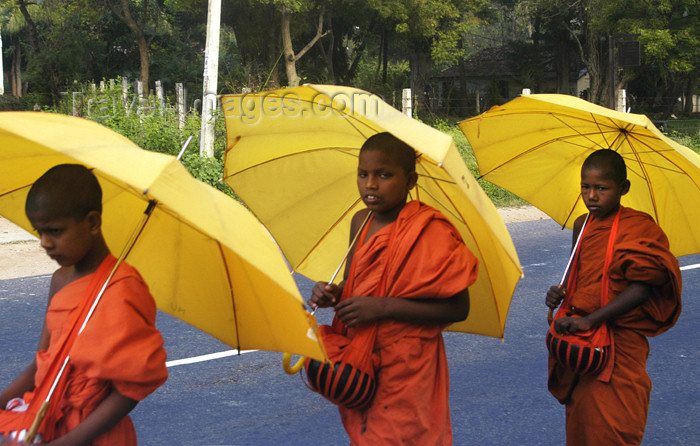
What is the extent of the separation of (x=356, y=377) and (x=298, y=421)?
2.02 meters

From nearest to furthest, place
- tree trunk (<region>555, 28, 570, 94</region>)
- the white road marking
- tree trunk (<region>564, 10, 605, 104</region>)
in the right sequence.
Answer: the white road marking < tree trunk (<region>564, 10, 605, 104</region>) < tree trunk (<region>555, 28, 570, 94</region>)

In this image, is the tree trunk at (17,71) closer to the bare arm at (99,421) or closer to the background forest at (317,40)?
the background forest at (317,40)

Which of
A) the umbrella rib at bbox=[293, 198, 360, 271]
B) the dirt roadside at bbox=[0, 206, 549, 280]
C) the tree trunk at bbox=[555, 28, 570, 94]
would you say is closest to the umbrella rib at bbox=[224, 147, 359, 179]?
the umbrella rib at bbox=[293, 198, 360, 271]

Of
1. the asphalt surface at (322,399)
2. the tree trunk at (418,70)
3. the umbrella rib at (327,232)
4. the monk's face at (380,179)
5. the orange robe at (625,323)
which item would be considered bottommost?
the asphalt surface at (322,399)

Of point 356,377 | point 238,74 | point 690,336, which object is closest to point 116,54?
point 238,74

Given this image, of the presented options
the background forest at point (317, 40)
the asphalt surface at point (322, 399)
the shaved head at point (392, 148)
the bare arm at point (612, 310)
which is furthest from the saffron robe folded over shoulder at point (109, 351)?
the background forest at point (317, 40)

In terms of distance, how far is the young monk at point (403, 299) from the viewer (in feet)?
8.02

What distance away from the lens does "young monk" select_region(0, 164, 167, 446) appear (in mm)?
1947

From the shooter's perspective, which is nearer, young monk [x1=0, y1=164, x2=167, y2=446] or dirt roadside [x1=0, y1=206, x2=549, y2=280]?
young monk [x1=0, y1=164, x2=167, y2=446]

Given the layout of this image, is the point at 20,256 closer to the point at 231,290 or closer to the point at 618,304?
the point at 231,290

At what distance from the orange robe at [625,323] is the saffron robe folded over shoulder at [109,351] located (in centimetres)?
184

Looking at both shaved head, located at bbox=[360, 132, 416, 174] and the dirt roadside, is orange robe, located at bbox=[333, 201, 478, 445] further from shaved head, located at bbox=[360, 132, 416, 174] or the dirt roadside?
the dirt roadside

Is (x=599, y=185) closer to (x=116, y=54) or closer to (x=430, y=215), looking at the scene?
(x=430, y=215)

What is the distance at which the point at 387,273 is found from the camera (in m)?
2.52
